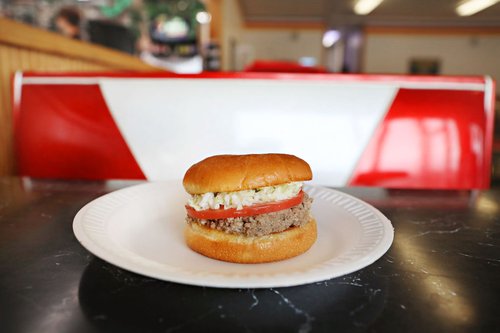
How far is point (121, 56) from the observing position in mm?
4379

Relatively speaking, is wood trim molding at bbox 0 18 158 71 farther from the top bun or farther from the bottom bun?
the bottom bun

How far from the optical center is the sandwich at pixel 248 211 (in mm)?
888

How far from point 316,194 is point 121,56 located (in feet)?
12.5

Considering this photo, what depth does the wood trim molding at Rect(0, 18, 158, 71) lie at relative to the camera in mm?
2242

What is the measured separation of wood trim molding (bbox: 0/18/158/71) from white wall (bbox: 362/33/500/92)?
13379 mm

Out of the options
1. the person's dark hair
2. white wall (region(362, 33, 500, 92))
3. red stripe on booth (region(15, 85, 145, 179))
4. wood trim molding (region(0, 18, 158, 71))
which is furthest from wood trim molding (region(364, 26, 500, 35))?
red stripe on booth (region(15, 85, 145, 179))

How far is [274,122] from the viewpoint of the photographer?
81.3 inches

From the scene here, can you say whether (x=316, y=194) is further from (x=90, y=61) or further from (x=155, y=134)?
(x=90, y=61)

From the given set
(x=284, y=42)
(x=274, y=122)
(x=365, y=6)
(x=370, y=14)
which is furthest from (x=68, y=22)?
(x=370, y=14)

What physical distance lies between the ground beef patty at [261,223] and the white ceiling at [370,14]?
39.9 feet

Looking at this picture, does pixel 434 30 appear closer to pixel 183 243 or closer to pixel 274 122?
pixel 274 122

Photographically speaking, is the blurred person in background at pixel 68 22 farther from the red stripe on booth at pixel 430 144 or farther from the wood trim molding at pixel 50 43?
the red stripe on booth at pixel 430 144

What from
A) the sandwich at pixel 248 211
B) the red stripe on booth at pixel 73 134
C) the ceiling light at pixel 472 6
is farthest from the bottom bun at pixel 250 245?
the ceiling light at pixel 472 6

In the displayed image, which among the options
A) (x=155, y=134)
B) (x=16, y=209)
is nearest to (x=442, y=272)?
(x=16, y=209)
